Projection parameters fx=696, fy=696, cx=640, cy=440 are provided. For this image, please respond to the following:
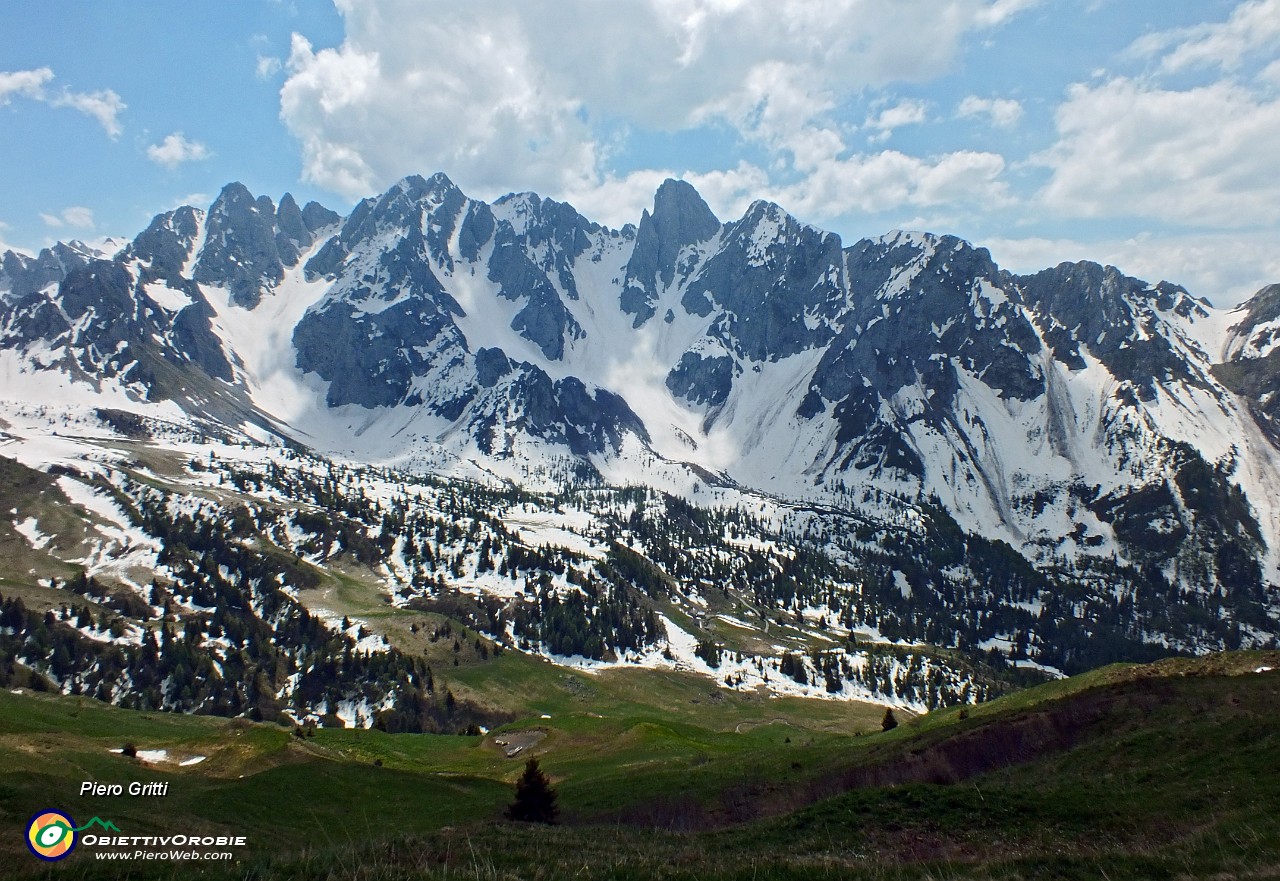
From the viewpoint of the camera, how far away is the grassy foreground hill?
1677 centimetres

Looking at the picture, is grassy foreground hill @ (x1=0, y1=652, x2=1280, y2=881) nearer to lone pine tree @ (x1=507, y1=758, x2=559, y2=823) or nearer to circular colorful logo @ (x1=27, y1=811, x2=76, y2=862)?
circular colorful logo @ (x1=27, y1=811, x2=76, y2=862)

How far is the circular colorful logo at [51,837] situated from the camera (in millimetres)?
17797

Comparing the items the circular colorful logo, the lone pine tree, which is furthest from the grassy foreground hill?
the lone pine tree

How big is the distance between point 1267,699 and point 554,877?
115ft

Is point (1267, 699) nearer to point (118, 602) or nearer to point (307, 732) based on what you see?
point (307, 732)

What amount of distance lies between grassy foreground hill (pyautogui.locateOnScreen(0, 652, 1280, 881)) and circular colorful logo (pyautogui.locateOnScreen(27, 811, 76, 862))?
347 millimetres

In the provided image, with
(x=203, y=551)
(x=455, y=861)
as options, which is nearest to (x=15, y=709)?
(x=455, y=861)

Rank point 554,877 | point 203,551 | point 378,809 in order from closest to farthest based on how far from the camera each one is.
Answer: point 554,877
point 378,809
point 203,551

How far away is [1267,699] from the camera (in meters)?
31.8

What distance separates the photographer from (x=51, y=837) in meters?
18.3

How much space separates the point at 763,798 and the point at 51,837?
3103cm

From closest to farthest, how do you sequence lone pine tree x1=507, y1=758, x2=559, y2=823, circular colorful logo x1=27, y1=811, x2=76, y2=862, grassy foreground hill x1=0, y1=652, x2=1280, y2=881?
grassy foreground hill x1=0, y1=652, x2=1280, y2=881 < circular colorful logo x1=27, y1=811, x2=76, y2=862 < lone pine tree x1=507, y1=758, x2=559, y2=823

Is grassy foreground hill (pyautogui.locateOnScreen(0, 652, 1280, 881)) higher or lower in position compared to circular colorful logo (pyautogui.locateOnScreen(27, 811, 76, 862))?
lower

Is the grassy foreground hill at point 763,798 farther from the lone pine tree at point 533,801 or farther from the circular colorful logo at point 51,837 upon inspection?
the lone pine tree at point 533,801
